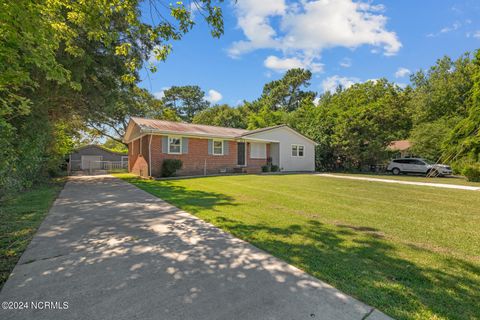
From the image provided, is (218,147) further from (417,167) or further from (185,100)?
(185,100)

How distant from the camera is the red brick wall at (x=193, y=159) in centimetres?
1446

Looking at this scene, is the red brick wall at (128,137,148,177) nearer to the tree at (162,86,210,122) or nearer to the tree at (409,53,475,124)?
the tree at (409,53,475,124)

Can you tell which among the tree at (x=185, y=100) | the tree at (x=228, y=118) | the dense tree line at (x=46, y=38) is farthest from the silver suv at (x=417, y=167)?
the tree at (x=185, y=100)

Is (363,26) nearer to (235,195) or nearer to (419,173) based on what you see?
(235,195)

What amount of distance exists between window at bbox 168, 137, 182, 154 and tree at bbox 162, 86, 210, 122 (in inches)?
1427

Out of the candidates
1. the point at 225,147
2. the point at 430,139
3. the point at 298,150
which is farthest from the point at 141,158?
the point at 430,139

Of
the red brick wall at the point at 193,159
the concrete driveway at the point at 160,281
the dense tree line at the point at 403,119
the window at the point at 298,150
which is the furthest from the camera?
the window at the point at 298,150

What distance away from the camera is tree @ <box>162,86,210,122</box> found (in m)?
49.4

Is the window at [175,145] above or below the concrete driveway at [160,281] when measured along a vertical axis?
above

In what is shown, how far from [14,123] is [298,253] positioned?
1003 centimetres

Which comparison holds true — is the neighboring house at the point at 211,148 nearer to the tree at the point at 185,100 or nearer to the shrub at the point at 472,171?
the shrub at the point at 472,171

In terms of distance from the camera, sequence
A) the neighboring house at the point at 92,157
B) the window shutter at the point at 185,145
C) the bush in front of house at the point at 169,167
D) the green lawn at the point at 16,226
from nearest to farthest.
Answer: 1. the green lawn at the point at 16,226
2. the bush in front of house at the point at 169,167
3. the window shutter at the point at 185,145
4. the neighboring house at the point at 92,157

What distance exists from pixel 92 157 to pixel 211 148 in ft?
81.2

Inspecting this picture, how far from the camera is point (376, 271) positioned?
2.85 m
